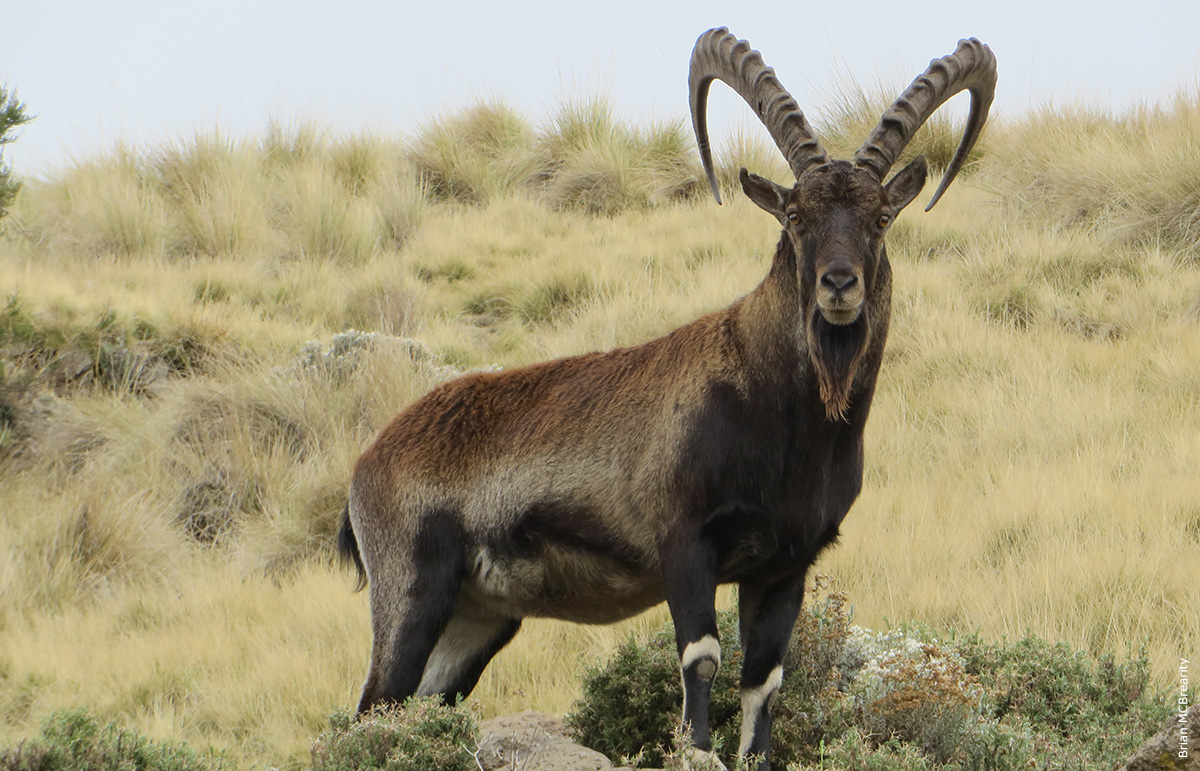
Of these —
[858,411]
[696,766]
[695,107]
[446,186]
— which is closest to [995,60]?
[695,107]

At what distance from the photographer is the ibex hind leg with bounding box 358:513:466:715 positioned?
16.0ft

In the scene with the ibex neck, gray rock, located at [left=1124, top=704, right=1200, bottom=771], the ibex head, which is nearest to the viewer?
gray rock, located at [left=1124, top=704, right=1200, bottom=771]

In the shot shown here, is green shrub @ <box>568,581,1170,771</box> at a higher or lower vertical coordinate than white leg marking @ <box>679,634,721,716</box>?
lower

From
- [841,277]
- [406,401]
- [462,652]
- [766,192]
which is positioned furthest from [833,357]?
[406,401]

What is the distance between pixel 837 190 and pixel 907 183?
477 mm

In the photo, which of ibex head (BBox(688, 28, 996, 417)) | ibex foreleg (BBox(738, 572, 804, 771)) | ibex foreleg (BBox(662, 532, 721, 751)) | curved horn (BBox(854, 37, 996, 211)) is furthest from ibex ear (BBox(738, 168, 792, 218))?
ibex foreleg (BBox(738, 572, 804, 771))

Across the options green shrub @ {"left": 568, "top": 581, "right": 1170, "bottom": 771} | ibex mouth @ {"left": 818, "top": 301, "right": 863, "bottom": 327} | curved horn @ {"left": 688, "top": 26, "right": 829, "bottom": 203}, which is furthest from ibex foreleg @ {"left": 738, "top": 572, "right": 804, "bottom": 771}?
curved horn @ {"left": 688, "top": 26, "right": 829, "bottom": 203}

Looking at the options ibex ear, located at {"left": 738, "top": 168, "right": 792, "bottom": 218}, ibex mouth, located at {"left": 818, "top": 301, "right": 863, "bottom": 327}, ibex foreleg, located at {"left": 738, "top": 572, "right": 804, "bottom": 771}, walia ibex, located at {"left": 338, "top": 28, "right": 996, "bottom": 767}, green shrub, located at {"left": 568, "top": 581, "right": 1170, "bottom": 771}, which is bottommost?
green shrub, located at {"left": 568, "top": 581, "right": 1170, "bottom": 771}

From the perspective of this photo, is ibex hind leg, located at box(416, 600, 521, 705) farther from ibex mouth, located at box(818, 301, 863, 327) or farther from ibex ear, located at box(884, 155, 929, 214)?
ibex ear, located at box(884, 155, 929, 214)

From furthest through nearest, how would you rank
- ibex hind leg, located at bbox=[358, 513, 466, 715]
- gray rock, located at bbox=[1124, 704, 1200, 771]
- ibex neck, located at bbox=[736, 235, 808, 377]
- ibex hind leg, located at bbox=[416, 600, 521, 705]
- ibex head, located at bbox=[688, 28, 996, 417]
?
ibex hind leg, located at bbox=[416, 600, 521, 705], ibex hind leg, located at bbox=[358, 513, 466, 715], ibex neck, located at bbox=[736, 235, 808, 377], ibex head, located at bbox=[688, 28, 996, 417], gray rock, located at bbox=[1124, 704, 1200, 771]

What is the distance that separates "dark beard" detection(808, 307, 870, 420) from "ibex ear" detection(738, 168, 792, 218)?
0.47 meters

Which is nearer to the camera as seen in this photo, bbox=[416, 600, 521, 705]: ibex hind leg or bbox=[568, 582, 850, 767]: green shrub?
bbox=[568, 582, 850, 767]: green shrub

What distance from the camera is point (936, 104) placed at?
4992mm

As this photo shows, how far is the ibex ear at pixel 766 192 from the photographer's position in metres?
4.57
